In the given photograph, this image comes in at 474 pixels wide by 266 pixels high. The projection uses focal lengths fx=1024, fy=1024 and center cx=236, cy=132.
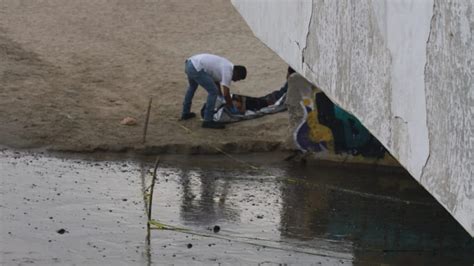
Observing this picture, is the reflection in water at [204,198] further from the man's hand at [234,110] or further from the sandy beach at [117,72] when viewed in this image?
the man's hand at [234,110]

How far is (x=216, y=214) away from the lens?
981 cm

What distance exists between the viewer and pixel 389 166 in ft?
39.3

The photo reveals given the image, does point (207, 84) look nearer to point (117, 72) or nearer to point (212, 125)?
point (212, 125)

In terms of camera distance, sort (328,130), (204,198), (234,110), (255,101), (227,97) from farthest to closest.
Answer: (255,101) → (234,110) → (227,97) → (328,130) → (204,198)

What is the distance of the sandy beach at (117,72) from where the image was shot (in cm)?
1280

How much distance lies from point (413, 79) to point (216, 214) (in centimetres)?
381

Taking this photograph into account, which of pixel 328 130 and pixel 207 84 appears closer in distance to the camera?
pixel 328 130

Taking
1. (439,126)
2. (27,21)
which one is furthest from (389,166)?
(27,21)

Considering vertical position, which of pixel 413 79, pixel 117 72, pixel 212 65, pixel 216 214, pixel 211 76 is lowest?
pixel 216 214

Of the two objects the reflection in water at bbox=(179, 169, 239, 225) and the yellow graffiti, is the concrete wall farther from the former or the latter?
the yellow graffiti

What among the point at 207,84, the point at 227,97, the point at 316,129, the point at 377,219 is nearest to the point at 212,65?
the point at 207,84

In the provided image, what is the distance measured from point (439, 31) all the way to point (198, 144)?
22.5ft

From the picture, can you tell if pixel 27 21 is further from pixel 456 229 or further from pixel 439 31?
pixel 439 31

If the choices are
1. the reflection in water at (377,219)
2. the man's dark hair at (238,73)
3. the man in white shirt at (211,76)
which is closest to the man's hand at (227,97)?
the man in white shirt at (211,76)
